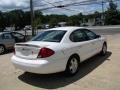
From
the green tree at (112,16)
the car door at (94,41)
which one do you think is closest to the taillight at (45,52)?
the car door at (94,41)

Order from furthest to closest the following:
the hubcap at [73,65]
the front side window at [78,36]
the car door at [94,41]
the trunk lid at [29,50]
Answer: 1. the car door at [94,41]
2. the front side window at [78,36]
3. the hubcap at [73,65]
4. the trunk lid at [29,50]

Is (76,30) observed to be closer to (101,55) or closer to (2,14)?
(101,55)

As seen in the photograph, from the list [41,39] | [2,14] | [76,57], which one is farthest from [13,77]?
[2,14]

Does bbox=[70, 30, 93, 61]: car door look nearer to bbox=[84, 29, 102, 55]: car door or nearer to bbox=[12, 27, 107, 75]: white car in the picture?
bbox=[12, 27, 107, 75]: white car

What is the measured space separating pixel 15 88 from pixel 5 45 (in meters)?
7.52

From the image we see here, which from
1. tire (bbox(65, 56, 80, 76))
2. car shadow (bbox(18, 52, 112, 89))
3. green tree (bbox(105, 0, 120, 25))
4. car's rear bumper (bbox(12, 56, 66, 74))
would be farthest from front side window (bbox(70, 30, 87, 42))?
green tree (bbox(105, 0, 120, 25))

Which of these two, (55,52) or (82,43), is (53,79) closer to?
(55,52)

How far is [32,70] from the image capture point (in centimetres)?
605

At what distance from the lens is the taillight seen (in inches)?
234

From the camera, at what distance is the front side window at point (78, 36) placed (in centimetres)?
706

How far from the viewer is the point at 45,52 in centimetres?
597

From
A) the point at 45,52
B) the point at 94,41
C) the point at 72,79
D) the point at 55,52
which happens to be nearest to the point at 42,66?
the point at 45,52

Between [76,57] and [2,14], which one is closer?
[76,57]

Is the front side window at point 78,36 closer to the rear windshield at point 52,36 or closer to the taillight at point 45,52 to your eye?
the rear windshield at point 52,36
